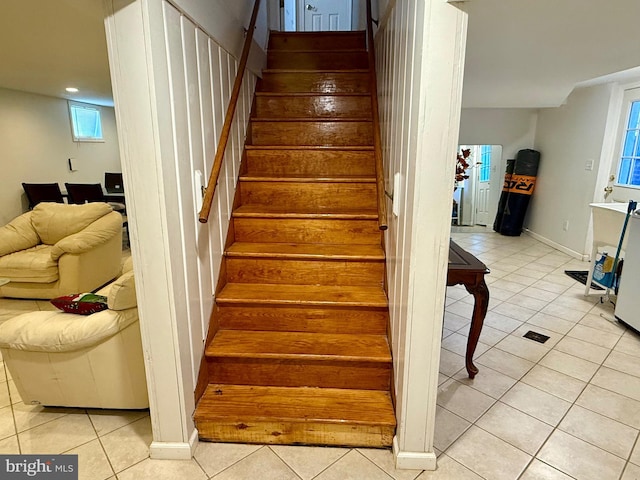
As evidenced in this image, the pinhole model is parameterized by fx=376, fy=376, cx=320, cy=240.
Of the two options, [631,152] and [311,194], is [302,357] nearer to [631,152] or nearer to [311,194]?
[311,194]

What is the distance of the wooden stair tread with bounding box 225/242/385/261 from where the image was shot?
7.22ft

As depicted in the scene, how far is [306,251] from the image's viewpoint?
2262 millimetres

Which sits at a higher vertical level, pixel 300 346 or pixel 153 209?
pixel 153 209

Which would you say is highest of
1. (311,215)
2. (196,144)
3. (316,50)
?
(316,50)

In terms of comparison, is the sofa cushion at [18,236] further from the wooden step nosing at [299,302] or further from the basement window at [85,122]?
the basement window at [85,122]

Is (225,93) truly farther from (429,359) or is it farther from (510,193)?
(510,193)

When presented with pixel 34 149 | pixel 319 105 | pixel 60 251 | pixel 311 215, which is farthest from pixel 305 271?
pixel 34 149

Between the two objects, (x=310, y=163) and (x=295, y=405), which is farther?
(x=310, y=163)

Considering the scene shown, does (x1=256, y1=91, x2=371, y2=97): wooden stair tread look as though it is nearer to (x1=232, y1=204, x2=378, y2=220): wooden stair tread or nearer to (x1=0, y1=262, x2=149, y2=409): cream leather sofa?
(x1=232, y1=204, x2=378, y2=220): wooden stair tread

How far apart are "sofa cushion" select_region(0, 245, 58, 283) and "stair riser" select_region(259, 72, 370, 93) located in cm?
240

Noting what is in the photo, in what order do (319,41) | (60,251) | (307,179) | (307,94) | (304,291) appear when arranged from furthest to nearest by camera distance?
(319,41) < (60,251) < (307,94) < (307,179) < (304,291)

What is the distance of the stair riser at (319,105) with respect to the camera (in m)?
3.10

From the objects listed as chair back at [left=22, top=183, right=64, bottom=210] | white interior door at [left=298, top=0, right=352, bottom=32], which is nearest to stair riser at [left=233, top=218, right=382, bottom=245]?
chair back at [left=22, top=183, right=64, bottom=210]

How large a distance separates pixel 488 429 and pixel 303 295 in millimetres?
1144
